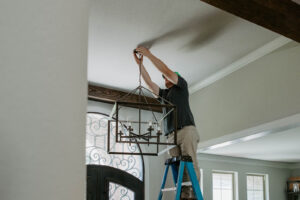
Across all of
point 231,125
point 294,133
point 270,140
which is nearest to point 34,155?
point 231,125

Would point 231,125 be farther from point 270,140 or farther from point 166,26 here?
point 270,140

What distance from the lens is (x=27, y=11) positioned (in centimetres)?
62

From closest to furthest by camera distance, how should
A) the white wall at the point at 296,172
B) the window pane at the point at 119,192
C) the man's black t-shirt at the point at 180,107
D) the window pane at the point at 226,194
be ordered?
the man's black t-shirt at the point at 180,107, the window pane at the point at 119,192, the window pane at the point at 226,194, the white wall at the point at 296,172

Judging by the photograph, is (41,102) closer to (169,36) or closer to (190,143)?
(190,143)

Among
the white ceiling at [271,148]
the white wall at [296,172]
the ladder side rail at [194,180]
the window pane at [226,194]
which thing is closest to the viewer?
the ladder side rail at [194,180]

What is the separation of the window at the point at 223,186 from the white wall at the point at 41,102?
27.9 ft

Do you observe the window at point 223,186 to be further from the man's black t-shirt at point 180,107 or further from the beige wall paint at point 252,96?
the man's black t-shirt at point 180,107

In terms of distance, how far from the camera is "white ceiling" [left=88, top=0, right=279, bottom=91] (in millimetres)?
3408

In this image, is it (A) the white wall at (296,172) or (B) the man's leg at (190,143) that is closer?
(B) the man's leg at (190,143)

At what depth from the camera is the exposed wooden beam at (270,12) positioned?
9.20 ft

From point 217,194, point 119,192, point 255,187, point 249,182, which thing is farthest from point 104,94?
point 255,187

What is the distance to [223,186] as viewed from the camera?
8.88 meters

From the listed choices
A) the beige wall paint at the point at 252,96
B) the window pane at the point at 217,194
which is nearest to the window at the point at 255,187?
the window pane at the point at 217,194

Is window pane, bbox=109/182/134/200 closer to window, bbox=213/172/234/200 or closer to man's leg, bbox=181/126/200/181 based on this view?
man's leg, bbox=181/126/200/181
